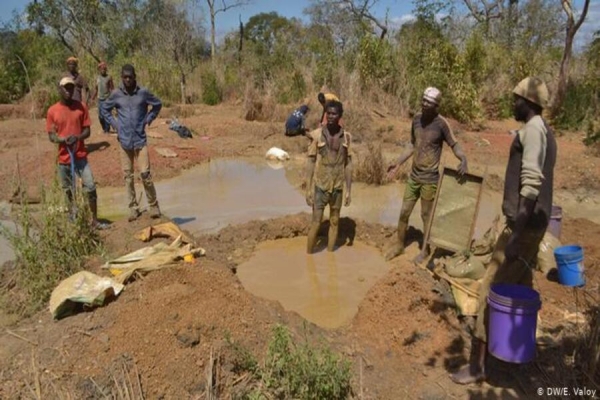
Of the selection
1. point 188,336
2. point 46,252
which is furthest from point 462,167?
point 46,252

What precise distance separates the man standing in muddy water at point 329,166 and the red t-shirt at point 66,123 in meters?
2.62

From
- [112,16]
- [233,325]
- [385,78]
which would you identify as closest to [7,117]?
[112,16]

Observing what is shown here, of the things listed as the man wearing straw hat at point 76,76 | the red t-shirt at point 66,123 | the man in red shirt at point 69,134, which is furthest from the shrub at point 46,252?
the man wearing straw hat at point 76,76

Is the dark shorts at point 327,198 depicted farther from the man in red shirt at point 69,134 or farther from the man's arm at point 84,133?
the man's arm at point 84,133

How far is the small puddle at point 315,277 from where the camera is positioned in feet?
16.6

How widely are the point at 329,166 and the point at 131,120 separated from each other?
2.46 meters

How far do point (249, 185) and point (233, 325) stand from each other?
5.65 meters

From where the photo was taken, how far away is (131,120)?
618cm

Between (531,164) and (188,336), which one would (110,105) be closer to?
(188,336)

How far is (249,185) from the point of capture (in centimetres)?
938

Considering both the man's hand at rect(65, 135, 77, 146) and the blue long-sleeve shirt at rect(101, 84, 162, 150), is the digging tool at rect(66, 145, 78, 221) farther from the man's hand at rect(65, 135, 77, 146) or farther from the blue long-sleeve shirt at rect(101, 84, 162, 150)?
the blue long-sleeve shirt at rect(101, 84, 162, 150)

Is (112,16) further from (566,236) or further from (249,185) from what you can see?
(566,236)

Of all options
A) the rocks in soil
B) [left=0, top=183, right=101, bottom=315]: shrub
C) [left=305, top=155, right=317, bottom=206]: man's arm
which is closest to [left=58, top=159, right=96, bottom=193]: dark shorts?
[left=0, top=183, right=101, bottom=315]: shrub

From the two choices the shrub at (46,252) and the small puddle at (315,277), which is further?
the small puddle at (315,277)
